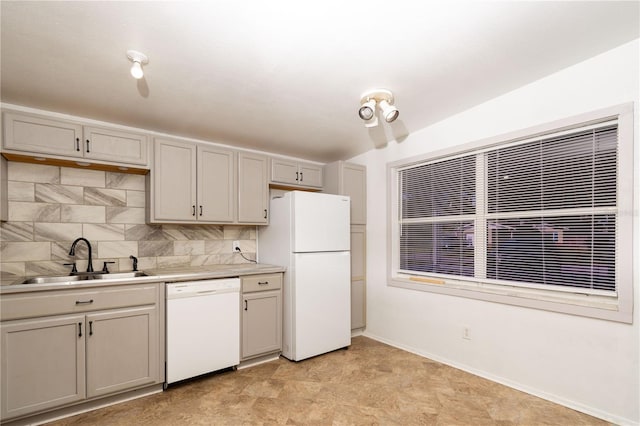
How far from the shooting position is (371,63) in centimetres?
216

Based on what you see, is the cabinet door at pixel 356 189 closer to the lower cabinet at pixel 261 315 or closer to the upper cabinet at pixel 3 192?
the lower cabinet at pixel 261 315

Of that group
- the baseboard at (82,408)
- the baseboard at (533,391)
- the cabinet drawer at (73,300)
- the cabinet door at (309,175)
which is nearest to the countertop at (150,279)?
the cabinet drawer at (73,300)

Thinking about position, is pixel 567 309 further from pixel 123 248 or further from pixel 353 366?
pixel 123 248

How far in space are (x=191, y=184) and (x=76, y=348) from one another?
1.55 meters

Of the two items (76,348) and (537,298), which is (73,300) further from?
(537,298)

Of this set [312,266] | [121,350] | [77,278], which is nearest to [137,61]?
[77,278]

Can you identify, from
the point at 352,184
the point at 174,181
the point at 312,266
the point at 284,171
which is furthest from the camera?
the point at 352,184

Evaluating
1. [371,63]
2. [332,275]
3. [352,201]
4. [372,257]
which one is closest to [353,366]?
[332,275]

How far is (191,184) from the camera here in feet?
10.2

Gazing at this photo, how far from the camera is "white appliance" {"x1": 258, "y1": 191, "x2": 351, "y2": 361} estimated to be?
10.5ft

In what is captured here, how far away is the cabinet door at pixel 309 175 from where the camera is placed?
3.89m

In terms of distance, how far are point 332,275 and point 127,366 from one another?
76.0 inches

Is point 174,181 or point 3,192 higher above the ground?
point 174,181

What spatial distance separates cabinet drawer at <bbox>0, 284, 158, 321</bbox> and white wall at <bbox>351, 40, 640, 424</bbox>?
252cm
